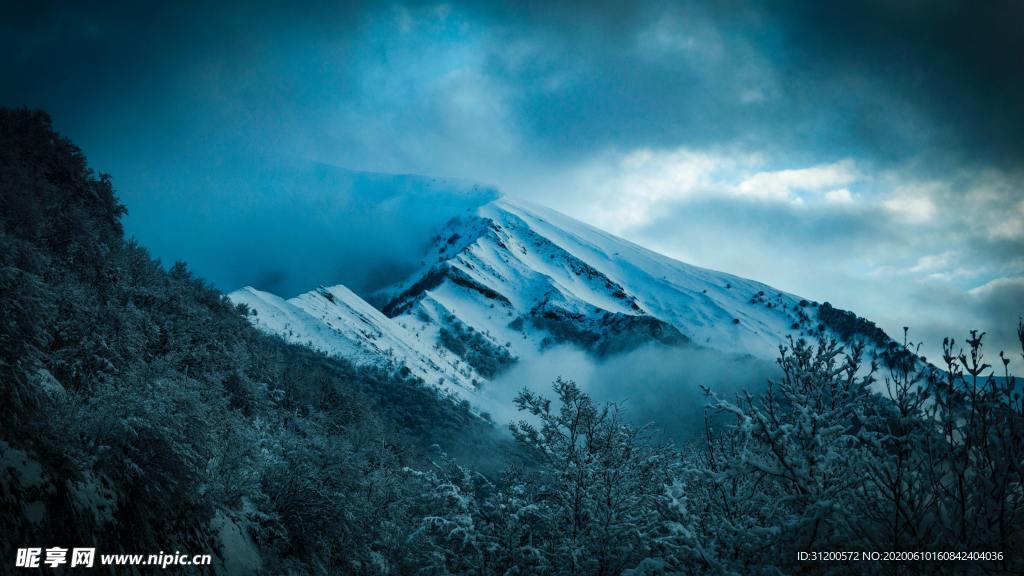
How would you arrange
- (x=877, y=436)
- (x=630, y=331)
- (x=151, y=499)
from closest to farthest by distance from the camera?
(x=877, y=436) → (x=151, y=499) → (x=630, y=331)

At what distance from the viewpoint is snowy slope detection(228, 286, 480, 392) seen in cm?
6675

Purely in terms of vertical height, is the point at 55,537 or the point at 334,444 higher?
the point at 334,444

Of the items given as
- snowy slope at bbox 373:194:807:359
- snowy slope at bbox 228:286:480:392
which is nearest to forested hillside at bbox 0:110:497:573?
snowy slope at bbox 228:286:480:392

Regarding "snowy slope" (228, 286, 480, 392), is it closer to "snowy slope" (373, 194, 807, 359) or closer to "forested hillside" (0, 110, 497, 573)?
"forested hillside" (0, 110, 497, 573)

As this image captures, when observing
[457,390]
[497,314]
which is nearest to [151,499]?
[457,390]

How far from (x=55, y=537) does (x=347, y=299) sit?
88596 millimetres

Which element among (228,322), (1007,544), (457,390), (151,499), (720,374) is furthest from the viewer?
(720,374)

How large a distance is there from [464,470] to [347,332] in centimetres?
6834

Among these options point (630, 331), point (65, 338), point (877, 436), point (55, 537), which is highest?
point (630, 331)

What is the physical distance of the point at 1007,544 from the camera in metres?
4.63

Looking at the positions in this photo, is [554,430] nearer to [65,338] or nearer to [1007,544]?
[1007,544]

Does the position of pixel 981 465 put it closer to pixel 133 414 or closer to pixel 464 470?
pixel 464 470

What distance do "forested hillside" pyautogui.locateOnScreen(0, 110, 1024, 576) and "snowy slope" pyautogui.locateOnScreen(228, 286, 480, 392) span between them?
151 ft

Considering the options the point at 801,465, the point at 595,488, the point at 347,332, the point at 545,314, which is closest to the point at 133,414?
the point at 595,488
